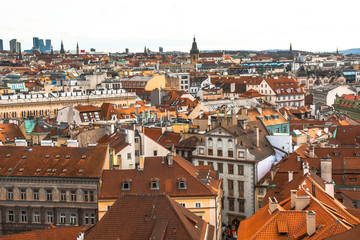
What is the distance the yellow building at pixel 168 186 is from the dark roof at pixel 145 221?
1397 cm

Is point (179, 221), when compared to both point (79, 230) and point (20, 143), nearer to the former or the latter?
point (79, 230)

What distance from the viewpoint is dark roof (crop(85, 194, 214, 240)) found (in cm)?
3812

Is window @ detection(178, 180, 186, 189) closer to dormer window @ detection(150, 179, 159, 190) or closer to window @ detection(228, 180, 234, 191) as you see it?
dormer window @ detection(150, 179, 159, 190)

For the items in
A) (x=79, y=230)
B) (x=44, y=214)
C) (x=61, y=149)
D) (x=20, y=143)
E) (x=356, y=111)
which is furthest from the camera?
(x=356, y=111)

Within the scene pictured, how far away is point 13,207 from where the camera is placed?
57.5 m

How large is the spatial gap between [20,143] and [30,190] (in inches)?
431

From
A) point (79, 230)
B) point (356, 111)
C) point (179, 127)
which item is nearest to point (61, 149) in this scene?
point (79, 230)

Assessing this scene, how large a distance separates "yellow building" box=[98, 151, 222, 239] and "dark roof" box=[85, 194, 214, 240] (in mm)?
13966

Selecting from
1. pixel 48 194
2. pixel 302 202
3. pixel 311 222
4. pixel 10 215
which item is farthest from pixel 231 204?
pixel 311 222

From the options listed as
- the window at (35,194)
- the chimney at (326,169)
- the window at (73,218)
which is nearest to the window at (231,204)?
the chimney at (326,169)

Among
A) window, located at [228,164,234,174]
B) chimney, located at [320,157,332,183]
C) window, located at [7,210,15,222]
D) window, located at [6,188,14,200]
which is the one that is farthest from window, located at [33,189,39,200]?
chimney, located at [320,157,332,183]

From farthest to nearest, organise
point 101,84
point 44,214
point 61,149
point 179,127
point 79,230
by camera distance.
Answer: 1. point 101,84
2. point 179,127
3. point 61,149
4. point 44,214
5. point 79,230

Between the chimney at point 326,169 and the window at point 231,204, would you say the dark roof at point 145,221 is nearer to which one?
the chimney at point 326,169

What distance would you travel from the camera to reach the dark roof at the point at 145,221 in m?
38.1
